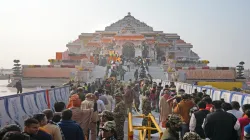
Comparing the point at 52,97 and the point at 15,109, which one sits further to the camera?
the point at 52,97

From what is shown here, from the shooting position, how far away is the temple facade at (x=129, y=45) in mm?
53094

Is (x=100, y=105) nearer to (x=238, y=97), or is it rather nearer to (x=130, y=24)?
(x=238, y=97)

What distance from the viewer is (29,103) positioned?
10.4m

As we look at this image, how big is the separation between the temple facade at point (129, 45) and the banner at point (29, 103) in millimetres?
34645

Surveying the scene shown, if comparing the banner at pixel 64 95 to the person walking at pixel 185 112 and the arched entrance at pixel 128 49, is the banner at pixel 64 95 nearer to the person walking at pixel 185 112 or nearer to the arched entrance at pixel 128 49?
the person walking at pixel 185 112

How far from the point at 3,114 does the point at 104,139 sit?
14.1 feet

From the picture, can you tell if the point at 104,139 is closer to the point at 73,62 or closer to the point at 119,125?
the point at 119,125

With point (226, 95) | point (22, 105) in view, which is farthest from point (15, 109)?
point (226, 95)

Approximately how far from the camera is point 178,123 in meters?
4.92

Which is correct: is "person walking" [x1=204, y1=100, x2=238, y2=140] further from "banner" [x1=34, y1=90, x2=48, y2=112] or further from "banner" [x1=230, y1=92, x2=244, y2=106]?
"banner" [x1=34, y1=90, x2=48, y2=112]

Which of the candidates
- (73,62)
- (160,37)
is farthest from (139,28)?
(73,62)

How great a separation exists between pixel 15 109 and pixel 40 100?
2.55 m

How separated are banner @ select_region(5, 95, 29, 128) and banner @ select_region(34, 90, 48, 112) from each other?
147cm

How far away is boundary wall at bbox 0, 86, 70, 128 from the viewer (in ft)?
27.6
